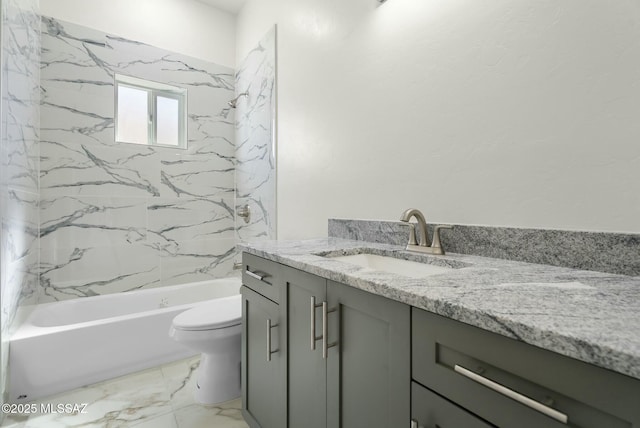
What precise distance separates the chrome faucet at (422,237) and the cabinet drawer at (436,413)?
2.02 ft

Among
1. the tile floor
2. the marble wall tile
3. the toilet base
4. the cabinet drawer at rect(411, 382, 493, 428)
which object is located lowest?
the tile floor

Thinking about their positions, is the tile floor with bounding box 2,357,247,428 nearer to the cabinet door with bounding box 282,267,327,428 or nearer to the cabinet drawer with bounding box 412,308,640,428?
the cabinet door with bounding box 282,267,327,428

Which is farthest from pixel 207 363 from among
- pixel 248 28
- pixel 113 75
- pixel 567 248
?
pixel 248 28

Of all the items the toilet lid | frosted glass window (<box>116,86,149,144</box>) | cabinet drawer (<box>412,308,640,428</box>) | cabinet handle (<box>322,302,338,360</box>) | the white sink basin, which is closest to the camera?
cabinet drawer (<box>412,308,640,428</box>)

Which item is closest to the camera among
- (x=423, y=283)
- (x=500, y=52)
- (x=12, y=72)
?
(x=423, y=283)

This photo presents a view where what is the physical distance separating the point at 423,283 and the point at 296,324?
0.52m

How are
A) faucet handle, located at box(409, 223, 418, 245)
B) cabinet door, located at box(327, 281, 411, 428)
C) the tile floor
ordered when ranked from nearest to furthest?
cabinet door, located at box(327, 281, 411, 428), faucet handle, located at box(409, 223, 418, 245), the tile floor

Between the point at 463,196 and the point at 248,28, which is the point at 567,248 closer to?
the point at 463,196

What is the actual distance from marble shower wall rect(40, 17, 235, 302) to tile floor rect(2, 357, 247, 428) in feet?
3.20

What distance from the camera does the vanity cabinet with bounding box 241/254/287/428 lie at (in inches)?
45.2

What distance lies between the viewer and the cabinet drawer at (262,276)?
1.17m

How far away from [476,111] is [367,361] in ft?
3.07

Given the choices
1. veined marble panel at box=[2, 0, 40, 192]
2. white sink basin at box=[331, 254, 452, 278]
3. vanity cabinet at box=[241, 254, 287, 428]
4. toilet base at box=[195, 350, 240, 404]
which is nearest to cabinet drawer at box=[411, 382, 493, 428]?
white sink basin at box=[331, 254, 452, 278]

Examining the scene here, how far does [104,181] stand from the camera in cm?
256
